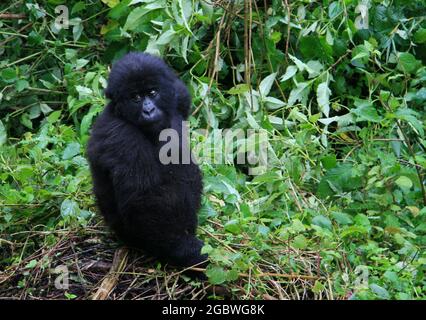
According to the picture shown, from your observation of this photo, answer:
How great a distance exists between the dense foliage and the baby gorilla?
0.28 m

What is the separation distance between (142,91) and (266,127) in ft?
4.94

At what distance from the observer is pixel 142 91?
15.9ft

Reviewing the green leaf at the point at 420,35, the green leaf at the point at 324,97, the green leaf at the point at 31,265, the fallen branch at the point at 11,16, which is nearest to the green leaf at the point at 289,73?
the green leaf at the point at 324,97

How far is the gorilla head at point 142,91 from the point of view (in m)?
4.81

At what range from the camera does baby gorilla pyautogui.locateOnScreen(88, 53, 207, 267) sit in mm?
4754

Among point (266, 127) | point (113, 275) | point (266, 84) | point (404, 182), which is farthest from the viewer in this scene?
point (266, 84)

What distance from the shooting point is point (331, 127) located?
21.7ft

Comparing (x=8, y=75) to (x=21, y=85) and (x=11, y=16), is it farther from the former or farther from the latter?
(x=11, y=16)

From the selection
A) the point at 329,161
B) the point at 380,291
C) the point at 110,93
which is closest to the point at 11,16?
the point at 110,93

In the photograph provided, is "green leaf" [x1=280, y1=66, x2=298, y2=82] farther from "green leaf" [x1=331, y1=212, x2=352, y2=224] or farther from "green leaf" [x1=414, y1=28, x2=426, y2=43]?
"green leaf" [x1=331, y1=212, x2=352, y2=224]

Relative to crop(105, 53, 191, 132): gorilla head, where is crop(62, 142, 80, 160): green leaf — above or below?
below

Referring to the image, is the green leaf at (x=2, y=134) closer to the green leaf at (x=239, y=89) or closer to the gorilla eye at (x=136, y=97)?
the green leaf at (x=239, y=89)

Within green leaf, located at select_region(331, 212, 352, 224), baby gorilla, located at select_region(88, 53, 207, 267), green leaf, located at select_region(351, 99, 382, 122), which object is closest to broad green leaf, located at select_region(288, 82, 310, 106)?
green leaf, located at select_region(351, 99, 382, 122)

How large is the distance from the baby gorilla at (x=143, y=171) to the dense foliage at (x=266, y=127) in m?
0.28
